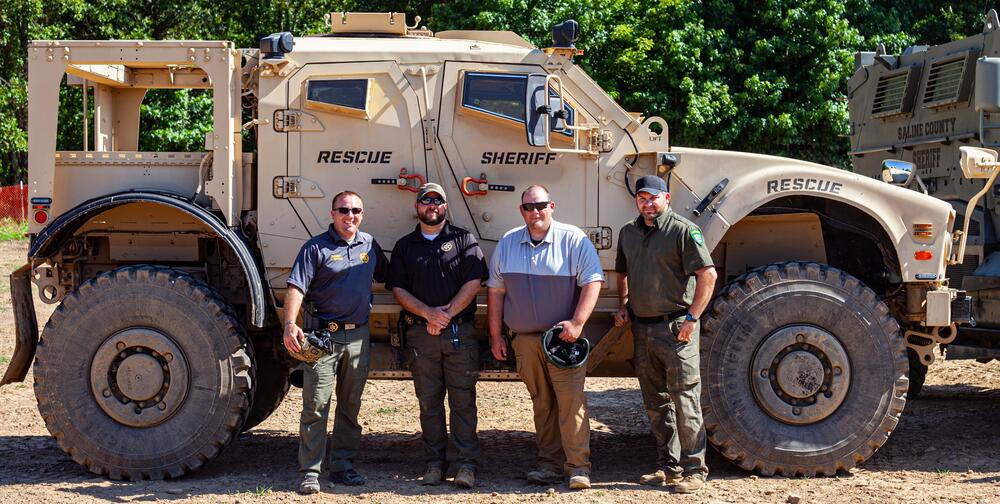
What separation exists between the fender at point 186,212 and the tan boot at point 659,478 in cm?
258

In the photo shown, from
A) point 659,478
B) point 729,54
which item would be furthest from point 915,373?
point 729,54

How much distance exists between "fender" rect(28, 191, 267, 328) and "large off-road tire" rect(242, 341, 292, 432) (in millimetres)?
1239

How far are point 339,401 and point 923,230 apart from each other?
390cm

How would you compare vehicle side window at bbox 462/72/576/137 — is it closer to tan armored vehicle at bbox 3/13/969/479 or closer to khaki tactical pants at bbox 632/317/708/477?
tan armored vehicle at bbox 3/13/969/479

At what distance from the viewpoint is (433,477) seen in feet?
23.7

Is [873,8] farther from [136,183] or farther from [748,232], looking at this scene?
[136,183]

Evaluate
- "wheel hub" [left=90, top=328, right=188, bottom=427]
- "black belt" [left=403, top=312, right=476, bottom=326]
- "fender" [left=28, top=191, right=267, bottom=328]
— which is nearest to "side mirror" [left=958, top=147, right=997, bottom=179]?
"black belt" [left=403, top=312, right=476, bottom=326]

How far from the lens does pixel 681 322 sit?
7004 millimetres

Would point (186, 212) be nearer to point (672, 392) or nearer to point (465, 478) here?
point (465, 478)

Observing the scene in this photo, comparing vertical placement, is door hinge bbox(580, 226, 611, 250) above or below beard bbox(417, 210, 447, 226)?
below

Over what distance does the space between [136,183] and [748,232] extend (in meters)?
4.12

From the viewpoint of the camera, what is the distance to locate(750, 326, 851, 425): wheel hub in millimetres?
7254

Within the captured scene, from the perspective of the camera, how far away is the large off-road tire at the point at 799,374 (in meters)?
7.25

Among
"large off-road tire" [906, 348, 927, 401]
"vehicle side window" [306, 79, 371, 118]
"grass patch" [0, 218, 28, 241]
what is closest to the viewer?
"vehicle side window" [306, 79, 371, 118]
